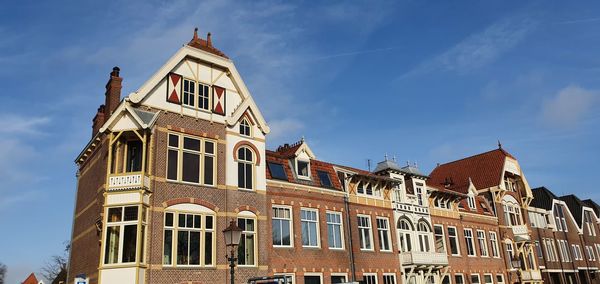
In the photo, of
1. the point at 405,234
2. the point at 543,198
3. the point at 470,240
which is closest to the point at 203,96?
the point at 405,234

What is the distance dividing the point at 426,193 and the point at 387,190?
4.85m

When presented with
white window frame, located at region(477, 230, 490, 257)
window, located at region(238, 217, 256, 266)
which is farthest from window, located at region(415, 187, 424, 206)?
window, located at region(238, 217, 256, 266)

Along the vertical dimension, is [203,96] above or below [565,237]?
above

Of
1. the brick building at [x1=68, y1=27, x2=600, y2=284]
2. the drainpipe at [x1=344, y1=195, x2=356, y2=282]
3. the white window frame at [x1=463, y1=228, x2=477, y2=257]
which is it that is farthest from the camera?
the white window frame at [x1=463, y1=228, x2=477, y2=257]

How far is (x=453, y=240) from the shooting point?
133 ft

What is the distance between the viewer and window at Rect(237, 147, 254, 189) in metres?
27.1

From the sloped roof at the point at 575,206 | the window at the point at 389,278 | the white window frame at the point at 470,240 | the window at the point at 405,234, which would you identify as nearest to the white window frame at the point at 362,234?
the window at the point at 389,278

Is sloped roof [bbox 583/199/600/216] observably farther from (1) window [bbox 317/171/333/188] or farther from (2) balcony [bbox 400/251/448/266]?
(1) window [bbox 317/171/333/188]

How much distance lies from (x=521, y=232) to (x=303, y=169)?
27254 millimetres

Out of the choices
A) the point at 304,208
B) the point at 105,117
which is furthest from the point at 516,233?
the point at 105,117

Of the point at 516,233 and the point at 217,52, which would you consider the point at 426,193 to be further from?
the point at 217,52

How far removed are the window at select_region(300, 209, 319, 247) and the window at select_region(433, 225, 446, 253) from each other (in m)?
13.1

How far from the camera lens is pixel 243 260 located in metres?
25.8

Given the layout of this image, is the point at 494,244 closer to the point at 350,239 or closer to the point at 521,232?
the point at 521,232
